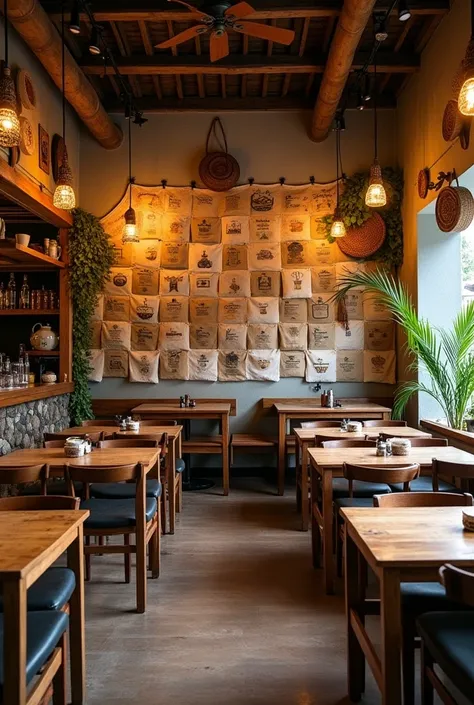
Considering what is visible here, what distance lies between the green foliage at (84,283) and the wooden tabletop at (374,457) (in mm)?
3665

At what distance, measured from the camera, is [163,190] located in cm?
703

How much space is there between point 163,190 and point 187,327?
5.71ft

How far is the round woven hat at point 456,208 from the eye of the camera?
464cm

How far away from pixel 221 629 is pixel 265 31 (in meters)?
4.19

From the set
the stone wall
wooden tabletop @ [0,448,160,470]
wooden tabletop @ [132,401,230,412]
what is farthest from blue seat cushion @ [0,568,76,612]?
wooden tabletop @ [132,401,230,412]

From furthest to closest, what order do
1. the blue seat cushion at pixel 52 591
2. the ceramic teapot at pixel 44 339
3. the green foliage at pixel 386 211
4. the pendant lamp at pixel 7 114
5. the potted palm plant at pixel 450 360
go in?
the green foliage at pixel 386 211, the ceramic teapot at pixel 44 339, the potted palm plant at pixel 450 360, the pendant lamp at pixel 7 114, the blue seat cushion at pixel 52 591

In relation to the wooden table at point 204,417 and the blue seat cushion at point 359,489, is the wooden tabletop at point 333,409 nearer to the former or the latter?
the wooden table at point 204,417

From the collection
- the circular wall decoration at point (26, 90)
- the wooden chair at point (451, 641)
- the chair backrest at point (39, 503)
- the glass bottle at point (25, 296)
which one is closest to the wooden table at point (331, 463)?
the wooden chair at point (451, 641)

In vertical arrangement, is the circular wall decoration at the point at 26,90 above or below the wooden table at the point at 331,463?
above

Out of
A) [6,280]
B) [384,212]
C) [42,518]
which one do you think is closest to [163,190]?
[6,280]

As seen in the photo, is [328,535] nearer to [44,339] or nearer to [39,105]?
[44,339]

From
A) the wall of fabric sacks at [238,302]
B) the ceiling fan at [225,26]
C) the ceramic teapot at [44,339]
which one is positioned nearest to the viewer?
the ceiling fan at [225,26]

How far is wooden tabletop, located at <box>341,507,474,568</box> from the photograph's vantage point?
179 cm

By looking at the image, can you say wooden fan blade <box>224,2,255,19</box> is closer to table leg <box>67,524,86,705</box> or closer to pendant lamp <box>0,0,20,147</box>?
pendant lamp <box>0,0,20,147</box>
